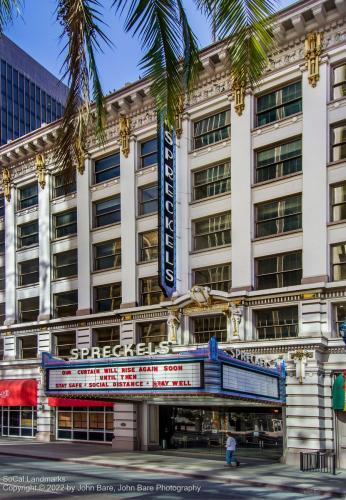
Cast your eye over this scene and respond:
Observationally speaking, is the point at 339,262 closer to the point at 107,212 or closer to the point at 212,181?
the point at 212,181

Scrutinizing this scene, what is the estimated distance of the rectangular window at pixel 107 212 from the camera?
39375 millimetres

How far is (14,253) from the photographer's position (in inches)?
1791

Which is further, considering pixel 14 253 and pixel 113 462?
pixel 14 253

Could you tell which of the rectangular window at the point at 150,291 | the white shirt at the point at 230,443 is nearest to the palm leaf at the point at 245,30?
the white shirt at the point at 230,443

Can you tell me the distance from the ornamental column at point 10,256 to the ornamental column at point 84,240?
7025 mm

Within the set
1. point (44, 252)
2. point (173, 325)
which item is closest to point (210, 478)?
point (173, 325)

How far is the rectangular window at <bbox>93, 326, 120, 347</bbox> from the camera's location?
3862cm

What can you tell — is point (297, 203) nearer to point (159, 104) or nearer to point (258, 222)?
point (258, 222)

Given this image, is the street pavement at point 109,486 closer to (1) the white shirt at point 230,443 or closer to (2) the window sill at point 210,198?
(1) the white shirt at point 230,443

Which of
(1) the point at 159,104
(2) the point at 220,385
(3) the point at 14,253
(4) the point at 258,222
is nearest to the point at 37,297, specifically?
(3) the point at 14,253

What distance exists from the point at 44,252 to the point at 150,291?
981 centimetres

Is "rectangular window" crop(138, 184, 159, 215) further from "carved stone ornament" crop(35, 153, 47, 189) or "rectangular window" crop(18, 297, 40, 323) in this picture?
"rectangular window" crop(18, 297, 40, 323)

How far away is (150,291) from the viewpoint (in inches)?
1452

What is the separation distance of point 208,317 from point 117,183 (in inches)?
420
